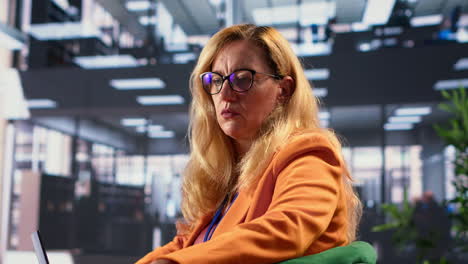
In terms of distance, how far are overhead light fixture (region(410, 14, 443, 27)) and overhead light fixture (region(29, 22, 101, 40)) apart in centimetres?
402

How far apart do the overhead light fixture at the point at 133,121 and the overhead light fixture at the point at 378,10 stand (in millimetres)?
3173

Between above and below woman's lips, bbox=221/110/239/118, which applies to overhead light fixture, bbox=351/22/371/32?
above

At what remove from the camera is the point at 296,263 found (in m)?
0.94

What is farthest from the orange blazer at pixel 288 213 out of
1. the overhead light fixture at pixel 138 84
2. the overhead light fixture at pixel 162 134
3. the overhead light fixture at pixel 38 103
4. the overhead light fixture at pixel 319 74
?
the overhead light fixture at pixel 38 103

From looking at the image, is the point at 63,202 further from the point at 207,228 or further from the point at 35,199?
the point at 207,228

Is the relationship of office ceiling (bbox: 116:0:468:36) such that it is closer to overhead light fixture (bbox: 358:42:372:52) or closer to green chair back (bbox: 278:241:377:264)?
overhead light fixture (bbox: 358:42:372:52)

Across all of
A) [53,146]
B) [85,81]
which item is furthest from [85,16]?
[53,146]

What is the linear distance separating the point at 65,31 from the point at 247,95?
543cm

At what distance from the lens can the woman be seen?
2.97 feet

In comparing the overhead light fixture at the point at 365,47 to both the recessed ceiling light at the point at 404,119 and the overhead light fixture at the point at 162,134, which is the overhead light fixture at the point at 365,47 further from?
the overhead light fixture at the point at 162,134

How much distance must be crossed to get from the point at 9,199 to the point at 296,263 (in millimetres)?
6224

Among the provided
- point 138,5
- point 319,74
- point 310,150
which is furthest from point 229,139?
point 138,5

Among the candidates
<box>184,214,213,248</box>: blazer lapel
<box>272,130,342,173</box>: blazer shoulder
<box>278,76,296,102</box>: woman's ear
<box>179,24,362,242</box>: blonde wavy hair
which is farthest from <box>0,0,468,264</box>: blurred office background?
<box>272,130,342,173</box>: blazer shoulder

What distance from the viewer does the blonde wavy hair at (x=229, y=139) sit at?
1.27 meters
